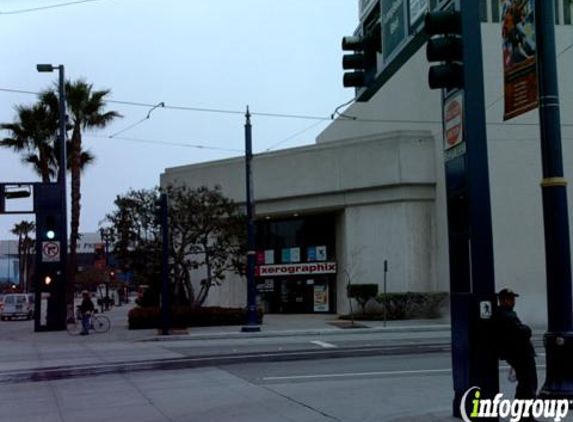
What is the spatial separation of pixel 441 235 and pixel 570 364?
30388 mm

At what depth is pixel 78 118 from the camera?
126ft

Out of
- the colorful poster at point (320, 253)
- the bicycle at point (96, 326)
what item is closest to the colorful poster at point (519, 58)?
the bicycle at point (96, 326)

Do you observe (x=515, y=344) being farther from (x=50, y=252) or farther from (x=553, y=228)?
(x=50, y=252)

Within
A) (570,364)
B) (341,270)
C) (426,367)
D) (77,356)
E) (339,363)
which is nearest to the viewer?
(570,364)

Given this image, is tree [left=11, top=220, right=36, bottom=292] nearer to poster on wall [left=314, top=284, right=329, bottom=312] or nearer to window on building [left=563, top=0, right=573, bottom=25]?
poster on wall [left=314, top=284, right=329, bottom=312]

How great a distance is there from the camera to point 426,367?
55.6 ft

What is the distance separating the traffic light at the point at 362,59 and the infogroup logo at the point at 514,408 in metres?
5.45

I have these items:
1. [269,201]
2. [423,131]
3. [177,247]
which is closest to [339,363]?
[177,247]

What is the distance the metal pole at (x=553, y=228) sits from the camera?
27.4ft

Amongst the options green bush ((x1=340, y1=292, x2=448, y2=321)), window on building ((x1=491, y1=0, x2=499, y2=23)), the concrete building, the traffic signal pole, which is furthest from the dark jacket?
window on building ((x1=491, y1=0, x2=499, y2=23))

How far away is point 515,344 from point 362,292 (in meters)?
30.0

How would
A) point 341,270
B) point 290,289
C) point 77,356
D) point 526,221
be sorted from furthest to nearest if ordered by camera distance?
point 290,289 → point 341,270 → point 526,221 → point 77,356

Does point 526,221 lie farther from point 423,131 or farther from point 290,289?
point 290,289

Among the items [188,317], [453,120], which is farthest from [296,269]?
[453,120]
